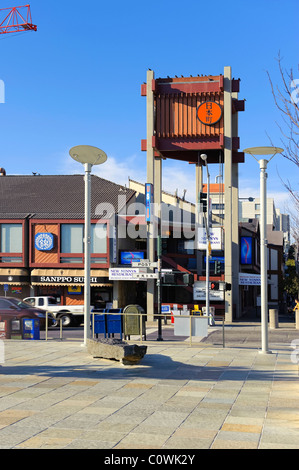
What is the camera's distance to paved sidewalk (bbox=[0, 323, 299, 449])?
7.88 meters

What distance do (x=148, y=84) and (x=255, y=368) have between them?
2983 centimetres

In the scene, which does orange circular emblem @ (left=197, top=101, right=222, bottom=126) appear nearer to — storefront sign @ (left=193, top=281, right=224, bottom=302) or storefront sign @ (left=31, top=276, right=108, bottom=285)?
storefront sign @ (left=193, top=281, right=224, bottom=302)

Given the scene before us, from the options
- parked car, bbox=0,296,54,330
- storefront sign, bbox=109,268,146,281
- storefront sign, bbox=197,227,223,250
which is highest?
storefront sign, bbox=197,227,223,250

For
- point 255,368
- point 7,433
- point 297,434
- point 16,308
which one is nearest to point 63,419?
point 7,433

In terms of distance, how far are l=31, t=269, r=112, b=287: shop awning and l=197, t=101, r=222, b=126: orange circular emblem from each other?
13.2 m

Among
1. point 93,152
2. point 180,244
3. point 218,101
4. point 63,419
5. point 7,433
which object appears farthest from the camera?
point 180,244

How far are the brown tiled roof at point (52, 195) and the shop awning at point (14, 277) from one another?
411cm

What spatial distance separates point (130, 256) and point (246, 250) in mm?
12841

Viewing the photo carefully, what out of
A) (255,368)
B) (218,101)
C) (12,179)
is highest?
(218,101)

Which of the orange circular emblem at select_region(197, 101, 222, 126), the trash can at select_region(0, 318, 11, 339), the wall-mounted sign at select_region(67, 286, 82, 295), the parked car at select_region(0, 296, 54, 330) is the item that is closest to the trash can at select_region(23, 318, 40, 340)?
the trash can at select_region(0, 318, 11, 339)

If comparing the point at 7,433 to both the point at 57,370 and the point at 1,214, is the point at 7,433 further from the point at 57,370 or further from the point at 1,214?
the point at 1,214

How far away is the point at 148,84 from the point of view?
40844 mm

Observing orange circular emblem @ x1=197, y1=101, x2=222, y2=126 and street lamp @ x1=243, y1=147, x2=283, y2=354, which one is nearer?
street lamp @ x1=243, y1=147, x2=283, y2=354

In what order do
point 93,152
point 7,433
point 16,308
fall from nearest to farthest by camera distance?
1. point 7,433
2. point 93,152
3. point 16,308
